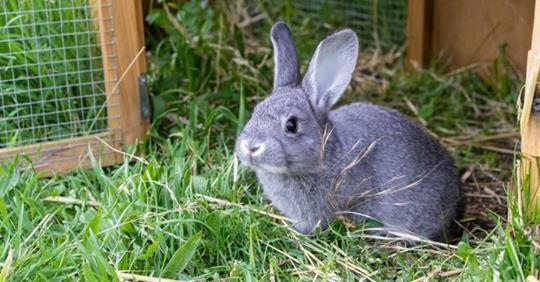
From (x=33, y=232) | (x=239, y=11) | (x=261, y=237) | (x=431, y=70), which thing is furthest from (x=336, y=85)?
(x=239, y=11)

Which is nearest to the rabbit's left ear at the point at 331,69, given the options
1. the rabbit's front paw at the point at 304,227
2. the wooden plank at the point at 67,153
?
the rabbit's front paw at the point at 304,227

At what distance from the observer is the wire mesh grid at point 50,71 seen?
3.99 meters

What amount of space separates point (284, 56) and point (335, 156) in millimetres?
458

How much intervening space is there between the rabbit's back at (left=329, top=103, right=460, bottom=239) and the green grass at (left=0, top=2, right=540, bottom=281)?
0.15 m

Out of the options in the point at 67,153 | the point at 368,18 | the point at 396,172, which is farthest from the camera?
the point at 368,18

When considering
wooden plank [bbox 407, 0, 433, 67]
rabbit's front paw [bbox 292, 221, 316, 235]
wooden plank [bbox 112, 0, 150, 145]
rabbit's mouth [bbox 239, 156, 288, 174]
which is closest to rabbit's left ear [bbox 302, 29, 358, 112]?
rabbit's mouth [bbox 239, 156, 288, 174]

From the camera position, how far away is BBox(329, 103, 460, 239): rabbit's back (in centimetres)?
356

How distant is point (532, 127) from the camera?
2.98 metres

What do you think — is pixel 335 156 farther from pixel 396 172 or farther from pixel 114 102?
pixel 114 102

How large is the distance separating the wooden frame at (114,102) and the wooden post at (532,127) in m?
1.82

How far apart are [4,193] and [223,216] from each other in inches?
36.8

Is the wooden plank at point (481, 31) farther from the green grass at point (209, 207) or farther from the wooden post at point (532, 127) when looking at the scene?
the wooden post at point (532, 127)

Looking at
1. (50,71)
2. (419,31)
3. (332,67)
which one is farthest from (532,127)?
(419,31)

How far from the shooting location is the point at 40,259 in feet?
9.82
